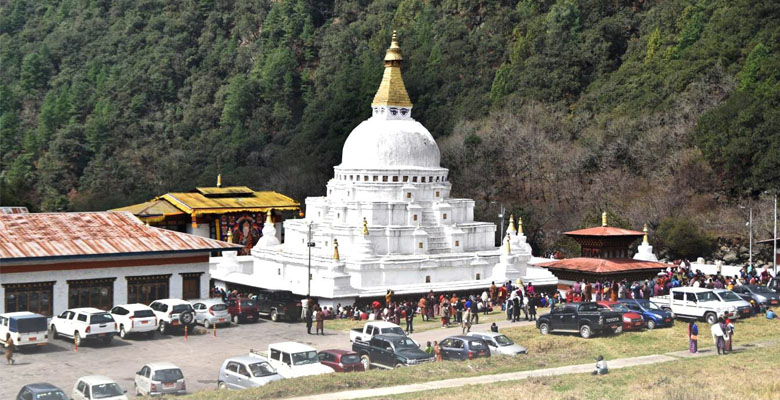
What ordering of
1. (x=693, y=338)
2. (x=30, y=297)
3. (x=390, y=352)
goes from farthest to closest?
(x=30, y=297) → (x=693, y=338) → (x=390, y=352)

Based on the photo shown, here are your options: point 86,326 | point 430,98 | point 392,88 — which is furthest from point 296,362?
point 430,98

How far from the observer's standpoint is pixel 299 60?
488ft

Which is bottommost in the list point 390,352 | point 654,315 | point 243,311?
point 390,352

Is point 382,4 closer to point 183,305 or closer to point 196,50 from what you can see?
point 196,50

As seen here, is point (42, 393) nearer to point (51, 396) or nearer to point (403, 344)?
point (51, 396)

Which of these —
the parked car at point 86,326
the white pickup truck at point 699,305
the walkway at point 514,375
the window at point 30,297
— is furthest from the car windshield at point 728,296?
the window at point 30,297

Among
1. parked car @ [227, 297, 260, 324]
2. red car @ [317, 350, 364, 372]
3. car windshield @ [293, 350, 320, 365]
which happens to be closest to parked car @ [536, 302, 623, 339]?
red car @ [317, 350, 364, 372]

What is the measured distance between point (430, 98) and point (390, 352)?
262ft

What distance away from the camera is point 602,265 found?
5497cm

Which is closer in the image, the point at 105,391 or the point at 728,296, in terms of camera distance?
the point at 105,391

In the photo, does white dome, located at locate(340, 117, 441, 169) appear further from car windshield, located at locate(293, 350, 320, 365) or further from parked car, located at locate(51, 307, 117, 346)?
car windshield, located at locate(293, 350, 320, 365)

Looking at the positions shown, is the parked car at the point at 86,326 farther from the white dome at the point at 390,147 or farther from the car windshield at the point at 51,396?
the white dome at the point at 390,147

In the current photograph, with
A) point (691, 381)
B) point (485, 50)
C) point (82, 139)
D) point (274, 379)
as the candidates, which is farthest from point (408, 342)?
point (82, 139)

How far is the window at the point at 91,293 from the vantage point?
48.1 meters
